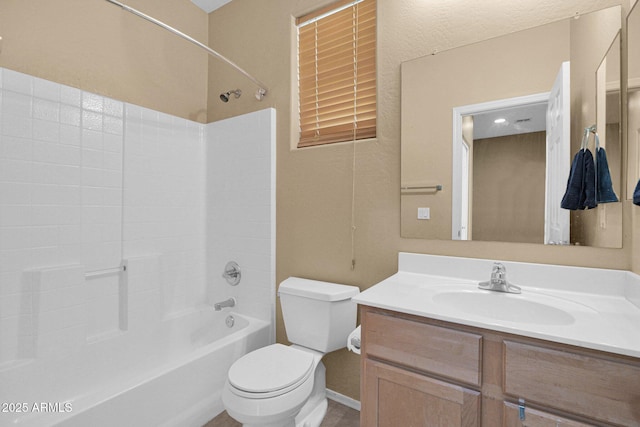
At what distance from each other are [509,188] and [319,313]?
44.3 inches

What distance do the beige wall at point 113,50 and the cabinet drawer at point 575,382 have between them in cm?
247

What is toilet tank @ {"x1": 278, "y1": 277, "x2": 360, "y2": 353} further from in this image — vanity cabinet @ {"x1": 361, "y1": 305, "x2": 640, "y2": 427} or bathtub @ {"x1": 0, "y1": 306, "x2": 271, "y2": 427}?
vanity cabinet @ {"x1": 361, "y1": 305, "x2": 640, "y2": 427}

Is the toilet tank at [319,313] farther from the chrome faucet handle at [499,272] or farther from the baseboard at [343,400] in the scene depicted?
the chrome faucet handle at [499,272]

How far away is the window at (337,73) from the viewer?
180cm

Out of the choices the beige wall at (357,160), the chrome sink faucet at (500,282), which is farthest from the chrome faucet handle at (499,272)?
the beige wall at (357,160)

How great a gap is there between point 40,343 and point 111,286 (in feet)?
1.35

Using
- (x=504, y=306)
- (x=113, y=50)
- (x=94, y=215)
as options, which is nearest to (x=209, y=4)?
(x=113, y=50)

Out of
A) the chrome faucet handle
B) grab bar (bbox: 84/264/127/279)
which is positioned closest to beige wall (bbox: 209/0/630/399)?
the chrome faucet handle

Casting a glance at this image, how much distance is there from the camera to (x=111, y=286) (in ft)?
6.07

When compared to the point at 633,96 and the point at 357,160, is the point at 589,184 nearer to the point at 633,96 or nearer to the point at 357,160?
the point at 633,96

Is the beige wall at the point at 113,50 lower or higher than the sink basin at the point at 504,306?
higher

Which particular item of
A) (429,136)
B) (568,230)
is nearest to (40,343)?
(429,136)

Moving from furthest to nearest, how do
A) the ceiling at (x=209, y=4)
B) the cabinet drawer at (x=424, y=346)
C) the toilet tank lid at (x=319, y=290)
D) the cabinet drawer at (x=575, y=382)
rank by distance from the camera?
the ceiling at (x=209, y=4) → the toilet tank lid at (x=319, y=290) → the cabinet drawer at (x=424, y=346) → the cabinet drawer at (x=575, y=382)

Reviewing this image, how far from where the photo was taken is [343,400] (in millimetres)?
1814
